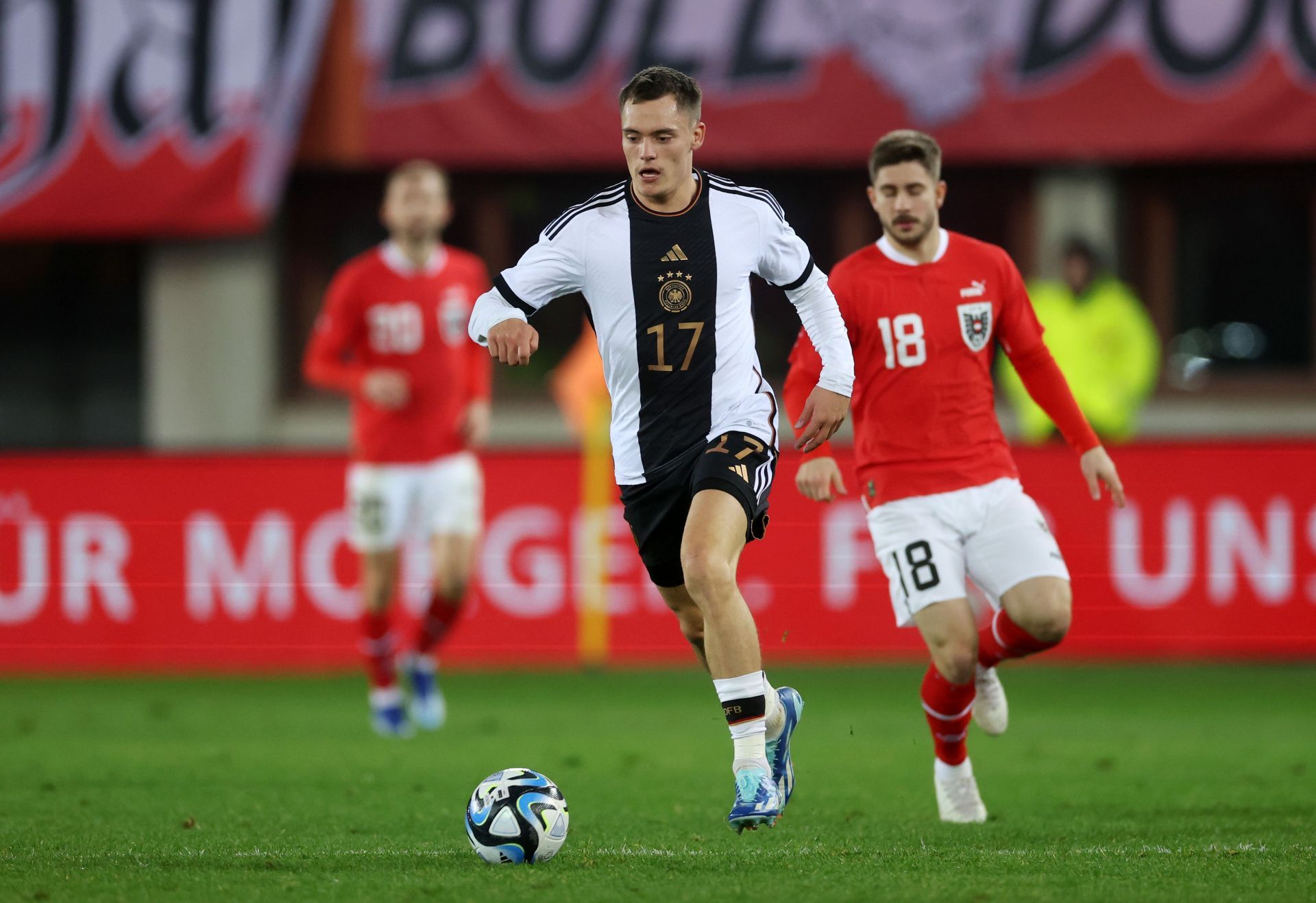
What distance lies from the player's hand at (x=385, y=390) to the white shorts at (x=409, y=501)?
0.38 m

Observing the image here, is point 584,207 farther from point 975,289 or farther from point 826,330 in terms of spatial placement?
point 975,289

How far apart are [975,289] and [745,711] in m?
1.80

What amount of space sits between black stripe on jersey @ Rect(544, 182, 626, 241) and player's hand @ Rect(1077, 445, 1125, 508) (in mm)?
1827

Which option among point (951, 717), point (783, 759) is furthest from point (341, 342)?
point (783, 759)

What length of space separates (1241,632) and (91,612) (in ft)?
22.8

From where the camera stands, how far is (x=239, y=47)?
14.8m

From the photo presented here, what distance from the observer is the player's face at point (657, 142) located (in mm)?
5500

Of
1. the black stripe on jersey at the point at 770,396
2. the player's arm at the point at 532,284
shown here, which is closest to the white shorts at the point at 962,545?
the black stripe on jersey at the point at 770,396

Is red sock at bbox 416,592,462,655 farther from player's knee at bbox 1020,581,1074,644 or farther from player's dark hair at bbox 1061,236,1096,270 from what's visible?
player's dark hair at bbox 1061,236,1096,270

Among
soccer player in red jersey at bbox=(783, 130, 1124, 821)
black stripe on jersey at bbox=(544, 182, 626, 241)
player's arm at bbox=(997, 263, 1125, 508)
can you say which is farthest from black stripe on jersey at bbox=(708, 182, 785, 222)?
player's arm at bbox=(997, 263, 1125, 508)

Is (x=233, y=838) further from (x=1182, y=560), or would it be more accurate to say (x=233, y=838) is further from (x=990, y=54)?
(x=990, y=54)

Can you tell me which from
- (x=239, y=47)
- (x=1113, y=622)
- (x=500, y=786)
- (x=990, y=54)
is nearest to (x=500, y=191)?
(x=239, y=47)

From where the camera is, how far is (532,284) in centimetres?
555

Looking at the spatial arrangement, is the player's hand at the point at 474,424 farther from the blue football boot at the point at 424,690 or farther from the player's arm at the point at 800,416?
the player's arm at the point at 800,416
